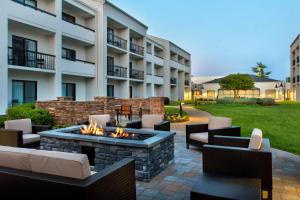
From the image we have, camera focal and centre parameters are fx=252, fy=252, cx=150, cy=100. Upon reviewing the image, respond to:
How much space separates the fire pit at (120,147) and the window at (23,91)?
1042 cm

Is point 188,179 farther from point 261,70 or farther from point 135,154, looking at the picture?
point 261,70

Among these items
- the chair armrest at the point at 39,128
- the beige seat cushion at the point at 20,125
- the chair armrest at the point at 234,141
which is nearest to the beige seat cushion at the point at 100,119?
the chair armrest at the point at 39,128

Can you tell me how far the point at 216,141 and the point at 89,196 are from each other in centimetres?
320

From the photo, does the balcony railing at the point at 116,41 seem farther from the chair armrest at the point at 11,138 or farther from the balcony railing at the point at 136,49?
the chair armrest at the point at 11,138

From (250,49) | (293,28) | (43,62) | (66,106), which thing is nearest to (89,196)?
(66,106)

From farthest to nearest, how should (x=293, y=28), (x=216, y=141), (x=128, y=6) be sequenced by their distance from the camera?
(x=293, y=28) < (x=128, y=6) < (x=216, y=141)

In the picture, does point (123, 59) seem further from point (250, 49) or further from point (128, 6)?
point (250, 49)

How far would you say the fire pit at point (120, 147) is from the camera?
4.92 metres

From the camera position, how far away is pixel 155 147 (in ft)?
16.9

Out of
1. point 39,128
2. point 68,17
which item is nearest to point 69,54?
point 68,17

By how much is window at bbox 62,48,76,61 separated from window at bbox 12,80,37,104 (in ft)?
11.2

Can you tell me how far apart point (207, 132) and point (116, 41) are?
1866 cm

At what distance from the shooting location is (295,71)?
4556 centimetres

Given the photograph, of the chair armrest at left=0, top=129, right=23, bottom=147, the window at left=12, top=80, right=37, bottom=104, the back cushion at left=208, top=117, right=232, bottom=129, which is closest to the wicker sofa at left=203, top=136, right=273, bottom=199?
the back cushion at left=208, top=117, right=232, bottom=129
